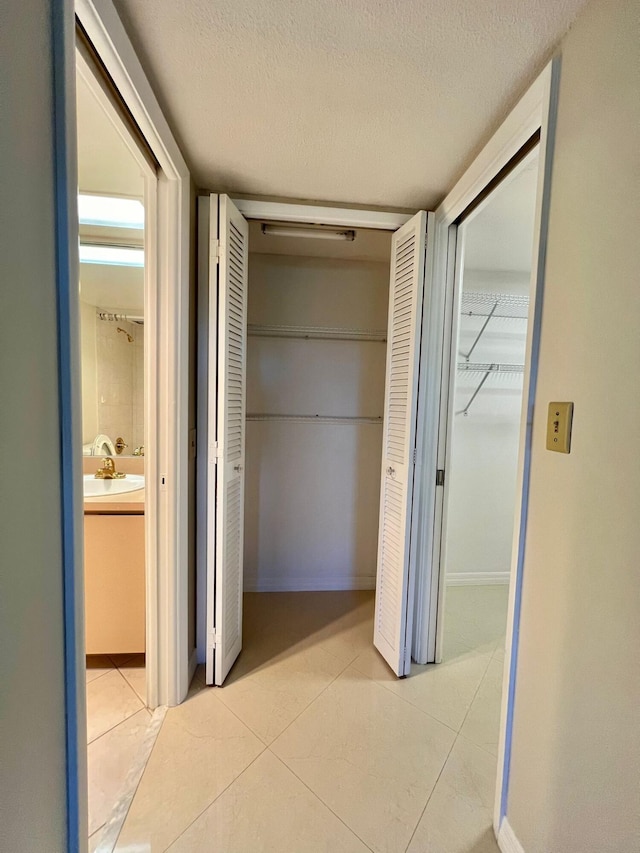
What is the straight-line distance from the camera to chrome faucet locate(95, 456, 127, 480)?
1998 millimetres

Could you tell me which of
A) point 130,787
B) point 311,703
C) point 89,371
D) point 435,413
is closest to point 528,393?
point 435,413

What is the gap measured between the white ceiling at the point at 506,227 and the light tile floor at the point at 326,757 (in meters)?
2.13

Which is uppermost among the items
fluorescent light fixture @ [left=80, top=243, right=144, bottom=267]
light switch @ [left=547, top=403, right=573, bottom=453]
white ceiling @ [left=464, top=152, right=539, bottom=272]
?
white ceiling @ [left=464, top=152, right=539, bottom=272]

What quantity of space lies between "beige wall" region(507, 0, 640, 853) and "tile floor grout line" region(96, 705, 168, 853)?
3.90ft

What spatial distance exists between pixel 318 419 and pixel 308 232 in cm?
116

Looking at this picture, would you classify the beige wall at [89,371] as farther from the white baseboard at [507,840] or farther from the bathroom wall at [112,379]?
the white baseboard at [507,840]

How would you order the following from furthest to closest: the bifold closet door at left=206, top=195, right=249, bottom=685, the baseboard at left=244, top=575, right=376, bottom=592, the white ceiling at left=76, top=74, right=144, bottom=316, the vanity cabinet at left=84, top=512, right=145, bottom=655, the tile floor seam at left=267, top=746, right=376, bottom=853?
the baseboard at left=244, top=575, right=376, bottom=592 < the vanity cabinet at left=84, top=512, right=145, bottom=655 < the bifold closet door at left=206, top=195, right=249, bottom=685 < the white ceiling at left=76, top=74, right=144, bottom=316 < the tile floor seam at left=267, top=746, right=376, bottom=853

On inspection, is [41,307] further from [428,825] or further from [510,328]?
[510,328]

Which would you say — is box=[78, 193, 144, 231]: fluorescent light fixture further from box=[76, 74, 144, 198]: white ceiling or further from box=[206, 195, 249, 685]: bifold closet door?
box=[206, 195, 249, 685]: bifold closet door

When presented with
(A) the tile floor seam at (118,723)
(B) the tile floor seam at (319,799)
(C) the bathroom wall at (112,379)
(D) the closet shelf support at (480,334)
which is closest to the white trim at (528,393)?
(B) the tile floor seam at (319,799)

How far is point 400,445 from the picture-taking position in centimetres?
178

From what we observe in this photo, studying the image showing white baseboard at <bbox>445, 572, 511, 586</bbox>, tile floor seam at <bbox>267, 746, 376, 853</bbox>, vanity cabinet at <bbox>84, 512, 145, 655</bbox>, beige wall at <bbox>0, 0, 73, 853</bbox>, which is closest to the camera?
beige wall at <bbox>0, 0, 73, 853</bbox>

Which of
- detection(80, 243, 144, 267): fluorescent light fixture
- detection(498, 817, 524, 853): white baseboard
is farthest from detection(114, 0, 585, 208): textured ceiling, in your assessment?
detection(498, 817, 524, 853): white baseboard

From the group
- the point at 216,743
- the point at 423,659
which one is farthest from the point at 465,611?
the point at 216,743
